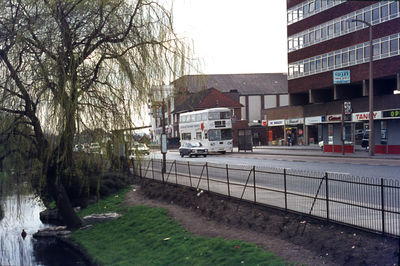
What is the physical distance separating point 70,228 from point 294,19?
4488cm

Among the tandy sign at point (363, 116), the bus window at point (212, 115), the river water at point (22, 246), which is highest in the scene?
the bus window at point (212, 115)

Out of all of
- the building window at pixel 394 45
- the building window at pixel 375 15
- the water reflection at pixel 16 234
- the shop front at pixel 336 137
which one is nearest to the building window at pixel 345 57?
the building window at pixel 375 15

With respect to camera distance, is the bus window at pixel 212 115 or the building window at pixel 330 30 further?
the bus window at pixel 212 115

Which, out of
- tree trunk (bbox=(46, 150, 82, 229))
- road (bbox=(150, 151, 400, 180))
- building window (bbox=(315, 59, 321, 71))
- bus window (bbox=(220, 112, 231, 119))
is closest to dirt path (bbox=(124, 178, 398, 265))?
road (bbox=(150, 151, 400, 180))

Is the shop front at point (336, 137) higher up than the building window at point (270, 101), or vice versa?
the building window at point (270, 101)

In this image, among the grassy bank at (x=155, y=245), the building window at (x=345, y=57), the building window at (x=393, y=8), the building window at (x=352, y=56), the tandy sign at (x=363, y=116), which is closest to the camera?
the grassy bank at (x=155, y=245)

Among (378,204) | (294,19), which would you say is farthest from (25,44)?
(294,19)

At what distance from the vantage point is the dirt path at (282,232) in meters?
8.48

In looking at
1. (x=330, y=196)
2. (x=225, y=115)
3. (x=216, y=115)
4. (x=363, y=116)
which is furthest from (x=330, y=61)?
(x=330, y=196)

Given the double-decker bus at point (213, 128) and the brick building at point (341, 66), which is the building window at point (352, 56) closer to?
the brick building at point (341, 66)

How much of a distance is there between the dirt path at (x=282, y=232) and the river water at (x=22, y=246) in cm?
397

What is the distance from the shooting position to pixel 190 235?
1316 centimetres

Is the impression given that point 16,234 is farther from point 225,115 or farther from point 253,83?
point 253,83

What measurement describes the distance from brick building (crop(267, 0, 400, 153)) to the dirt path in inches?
809
